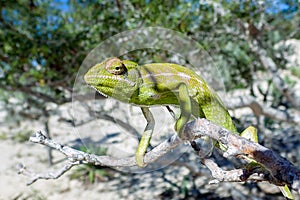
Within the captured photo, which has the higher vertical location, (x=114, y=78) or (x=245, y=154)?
(x=114, y=78)

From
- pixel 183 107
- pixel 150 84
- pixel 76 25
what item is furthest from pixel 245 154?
pixel 76 25

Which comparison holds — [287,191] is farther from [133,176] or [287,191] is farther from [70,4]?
[133,176]

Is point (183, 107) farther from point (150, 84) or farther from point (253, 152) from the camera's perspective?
point (253, 152)

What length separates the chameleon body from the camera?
844mm

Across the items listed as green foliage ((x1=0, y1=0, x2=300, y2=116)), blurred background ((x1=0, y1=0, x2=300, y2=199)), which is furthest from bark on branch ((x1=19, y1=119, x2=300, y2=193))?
green foliage ((x1=0, y1=0, x2=300, y2=116))

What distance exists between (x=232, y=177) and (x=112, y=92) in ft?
1.58

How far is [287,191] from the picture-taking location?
103 centimetres

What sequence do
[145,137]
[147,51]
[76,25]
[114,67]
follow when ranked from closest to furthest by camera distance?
1. [114,67]
2. [145,137]
3. [147,51]
4. [76,25]

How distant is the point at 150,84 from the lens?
2.83ft

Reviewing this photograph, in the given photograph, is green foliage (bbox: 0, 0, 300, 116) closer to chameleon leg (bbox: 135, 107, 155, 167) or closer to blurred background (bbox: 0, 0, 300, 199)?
blurred background (bbox: 0, 0, 300, 199)

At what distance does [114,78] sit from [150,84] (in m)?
0.09

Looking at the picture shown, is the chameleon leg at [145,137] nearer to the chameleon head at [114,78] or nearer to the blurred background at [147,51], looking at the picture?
the chameleon head at [114,78]

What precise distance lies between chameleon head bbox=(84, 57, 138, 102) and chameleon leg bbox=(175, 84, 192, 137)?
122 mm

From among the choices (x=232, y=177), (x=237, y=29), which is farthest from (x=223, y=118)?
(x=237, y=29)
